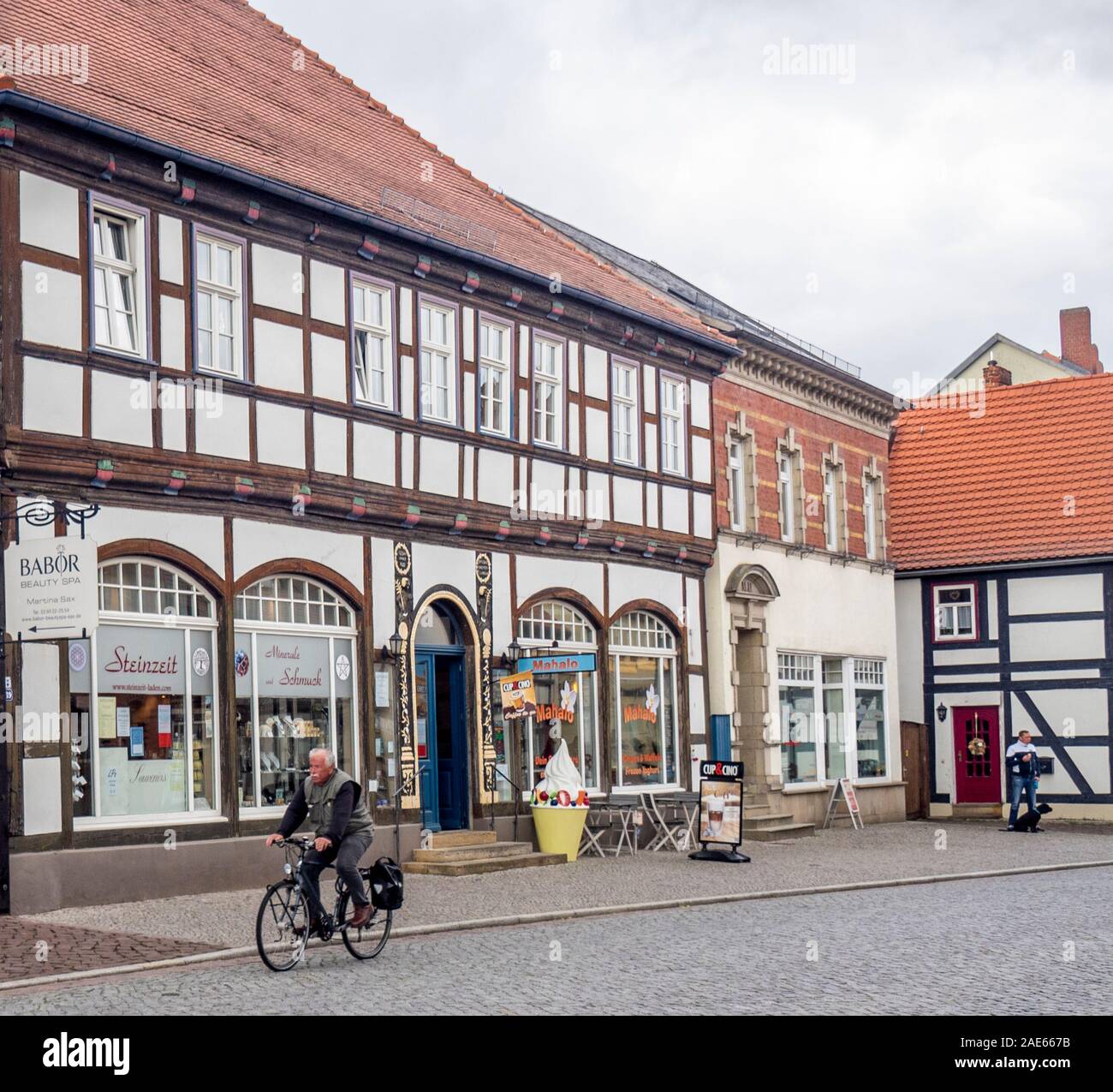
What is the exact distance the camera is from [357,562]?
20.9m

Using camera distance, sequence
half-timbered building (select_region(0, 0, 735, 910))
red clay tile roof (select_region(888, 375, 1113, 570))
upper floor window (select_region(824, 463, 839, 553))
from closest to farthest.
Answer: half-timbered building (select_region(0, 0, 735, 910))
upper floor window (select_region(824, 463, 839, 553))
red clay tile roof (select_region(888, 375, 1113, 570))

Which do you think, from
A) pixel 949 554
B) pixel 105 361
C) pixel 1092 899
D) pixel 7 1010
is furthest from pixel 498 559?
pixel 949 554

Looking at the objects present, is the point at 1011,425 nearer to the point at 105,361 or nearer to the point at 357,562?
the point at 357,562

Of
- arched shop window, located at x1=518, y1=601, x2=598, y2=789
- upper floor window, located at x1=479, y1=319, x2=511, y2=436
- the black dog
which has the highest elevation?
upper floor window, located at x1=479, y1=319, x2=511, y2=436

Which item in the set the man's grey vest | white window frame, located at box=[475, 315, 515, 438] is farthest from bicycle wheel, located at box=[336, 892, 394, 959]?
white window frame, located at box=[475, 315, 515, 438]

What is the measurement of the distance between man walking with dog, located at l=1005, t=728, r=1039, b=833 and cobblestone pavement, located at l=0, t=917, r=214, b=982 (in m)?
18.8

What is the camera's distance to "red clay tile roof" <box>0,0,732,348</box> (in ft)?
62.7

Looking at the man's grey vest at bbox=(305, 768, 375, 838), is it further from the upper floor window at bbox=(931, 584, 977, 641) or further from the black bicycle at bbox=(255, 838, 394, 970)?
the upper floor window at bbox=(931, 584, 977, 641)

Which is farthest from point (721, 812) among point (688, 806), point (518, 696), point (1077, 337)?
point (1077, 337)

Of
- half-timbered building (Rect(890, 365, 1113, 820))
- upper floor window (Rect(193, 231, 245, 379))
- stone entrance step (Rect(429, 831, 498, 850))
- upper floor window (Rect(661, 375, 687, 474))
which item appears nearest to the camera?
upper floor window (Rect(193, 231, 245, 379))

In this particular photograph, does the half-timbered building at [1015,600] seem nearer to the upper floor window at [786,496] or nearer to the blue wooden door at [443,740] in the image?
the upper floor window at [786,496]

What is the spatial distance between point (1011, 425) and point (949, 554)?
3.78m

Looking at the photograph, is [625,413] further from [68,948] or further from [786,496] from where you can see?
[68,948]

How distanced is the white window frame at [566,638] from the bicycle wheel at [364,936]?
911 cm
